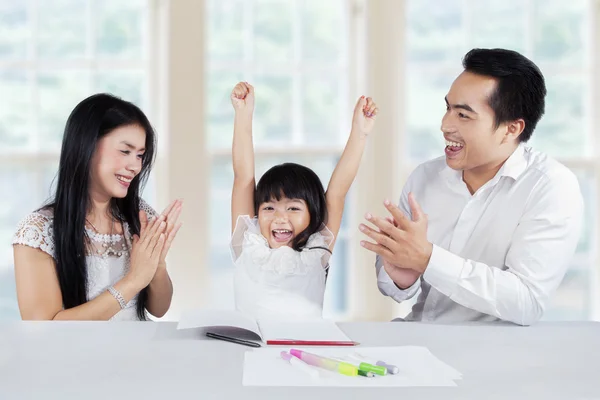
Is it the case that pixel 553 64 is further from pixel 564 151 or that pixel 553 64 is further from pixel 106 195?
pixel 106 195

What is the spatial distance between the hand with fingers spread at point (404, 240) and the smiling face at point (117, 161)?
0.81 m

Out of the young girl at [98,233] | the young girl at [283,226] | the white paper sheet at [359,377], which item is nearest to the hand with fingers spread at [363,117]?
the young girl at [283,226]

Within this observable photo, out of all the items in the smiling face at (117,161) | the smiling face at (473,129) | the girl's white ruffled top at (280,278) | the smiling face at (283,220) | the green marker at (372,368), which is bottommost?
the girl's white ruffled top at (280,278)

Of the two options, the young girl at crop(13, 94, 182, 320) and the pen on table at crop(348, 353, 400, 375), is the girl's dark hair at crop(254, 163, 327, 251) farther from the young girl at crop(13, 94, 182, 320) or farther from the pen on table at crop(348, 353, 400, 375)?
the pen on table at crop(348, 353, 400, 375)

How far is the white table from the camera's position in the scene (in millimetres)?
1144

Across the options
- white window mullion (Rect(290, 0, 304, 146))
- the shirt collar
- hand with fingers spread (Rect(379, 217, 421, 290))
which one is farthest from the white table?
white window mullion (Rect(290, 0, 304, 146))

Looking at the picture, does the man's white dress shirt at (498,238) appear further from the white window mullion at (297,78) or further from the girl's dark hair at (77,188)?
the white window mullion at (297,78)

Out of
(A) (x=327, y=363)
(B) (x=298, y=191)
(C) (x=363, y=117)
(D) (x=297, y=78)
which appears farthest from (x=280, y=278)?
(D) (x=297, y=78)

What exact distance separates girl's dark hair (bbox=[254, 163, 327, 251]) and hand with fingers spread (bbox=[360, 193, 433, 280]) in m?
0.44

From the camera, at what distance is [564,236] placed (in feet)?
6.38

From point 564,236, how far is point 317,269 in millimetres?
743

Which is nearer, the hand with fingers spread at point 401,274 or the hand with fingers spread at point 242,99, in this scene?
the hand with fingers spread at point 401,274

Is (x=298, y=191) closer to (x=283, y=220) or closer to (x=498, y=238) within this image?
(x=283, y=220)

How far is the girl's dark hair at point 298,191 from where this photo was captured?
86.4 inches
